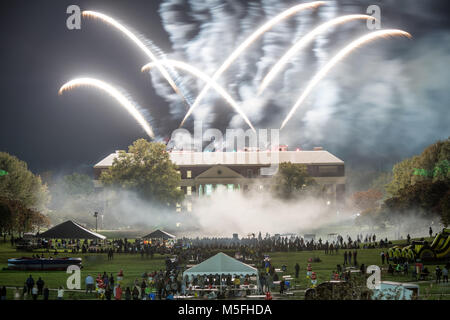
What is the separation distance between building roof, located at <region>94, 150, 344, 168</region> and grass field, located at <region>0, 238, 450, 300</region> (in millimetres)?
63679

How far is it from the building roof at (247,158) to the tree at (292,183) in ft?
72.5

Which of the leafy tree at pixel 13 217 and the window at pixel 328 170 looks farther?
the window at pixel 328 170

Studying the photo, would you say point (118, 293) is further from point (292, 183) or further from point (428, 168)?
point (292, 183)

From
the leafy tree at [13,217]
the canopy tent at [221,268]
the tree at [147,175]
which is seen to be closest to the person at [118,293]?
the canopy tent at [221,268]

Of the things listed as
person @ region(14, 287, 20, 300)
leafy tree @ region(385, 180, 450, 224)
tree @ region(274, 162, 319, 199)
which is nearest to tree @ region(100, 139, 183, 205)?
tree @ region(274, 162, 319, 199)

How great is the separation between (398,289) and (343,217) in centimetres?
7067

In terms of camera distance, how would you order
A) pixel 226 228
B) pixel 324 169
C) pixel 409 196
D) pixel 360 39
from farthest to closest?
pixel 324 169 < pixel 226 228 < pixel 409 196 < pixel 360 39

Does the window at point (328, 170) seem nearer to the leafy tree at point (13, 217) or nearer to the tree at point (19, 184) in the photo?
the tree at point (19, 184)

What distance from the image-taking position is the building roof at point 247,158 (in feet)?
→ 400

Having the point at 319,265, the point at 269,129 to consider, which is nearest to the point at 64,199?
the point at 269,129

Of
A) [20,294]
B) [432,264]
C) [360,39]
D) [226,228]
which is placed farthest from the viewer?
[226,228]

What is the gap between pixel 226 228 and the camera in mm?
84000

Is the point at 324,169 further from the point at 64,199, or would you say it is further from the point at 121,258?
the point at 121,258
